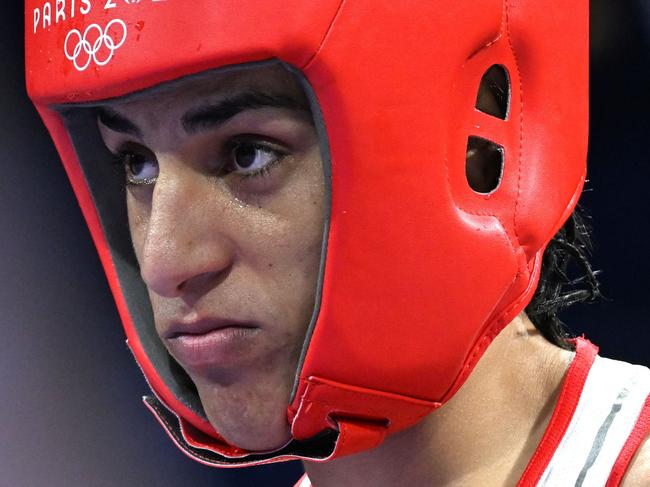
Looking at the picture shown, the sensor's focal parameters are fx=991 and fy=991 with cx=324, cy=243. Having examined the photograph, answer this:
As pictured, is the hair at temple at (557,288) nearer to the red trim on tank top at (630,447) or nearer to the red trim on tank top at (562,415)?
the red trim on tank top at (562,415)

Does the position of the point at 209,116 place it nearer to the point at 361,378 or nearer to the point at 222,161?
the point at 222,161

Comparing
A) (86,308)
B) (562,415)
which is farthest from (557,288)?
(86,308)

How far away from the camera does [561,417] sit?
1.17 metres

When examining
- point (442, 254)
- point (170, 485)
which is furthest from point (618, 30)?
point (170, 485)

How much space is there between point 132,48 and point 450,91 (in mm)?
312

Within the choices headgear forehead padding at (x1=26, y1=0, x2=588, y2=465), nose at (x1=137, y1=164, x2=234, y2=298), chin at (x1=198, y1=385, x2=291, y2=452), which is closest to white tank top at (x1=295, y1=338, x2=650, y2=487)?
headgear forehead padding at (x1=26, y1=0, x2=588, y2=465)

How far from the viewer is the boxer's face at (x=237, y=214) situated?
984 millimetres

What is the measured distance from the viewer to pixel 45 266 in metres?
1.78

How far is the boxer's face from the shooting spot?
984mm

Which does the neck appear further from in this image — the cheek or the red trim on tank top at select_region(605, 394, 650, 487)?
the cheek

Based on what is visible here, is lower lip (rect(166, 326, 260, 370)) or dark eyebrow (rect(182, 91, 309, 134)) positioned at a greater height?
dark eyebrow (rect(182, 91, 309, 134))

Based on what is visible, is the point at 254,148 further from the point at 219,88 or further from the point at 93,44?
the point at 93,44

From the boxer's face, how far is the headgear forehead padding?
0.12 feet

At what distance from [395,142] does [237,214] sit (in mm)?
183
